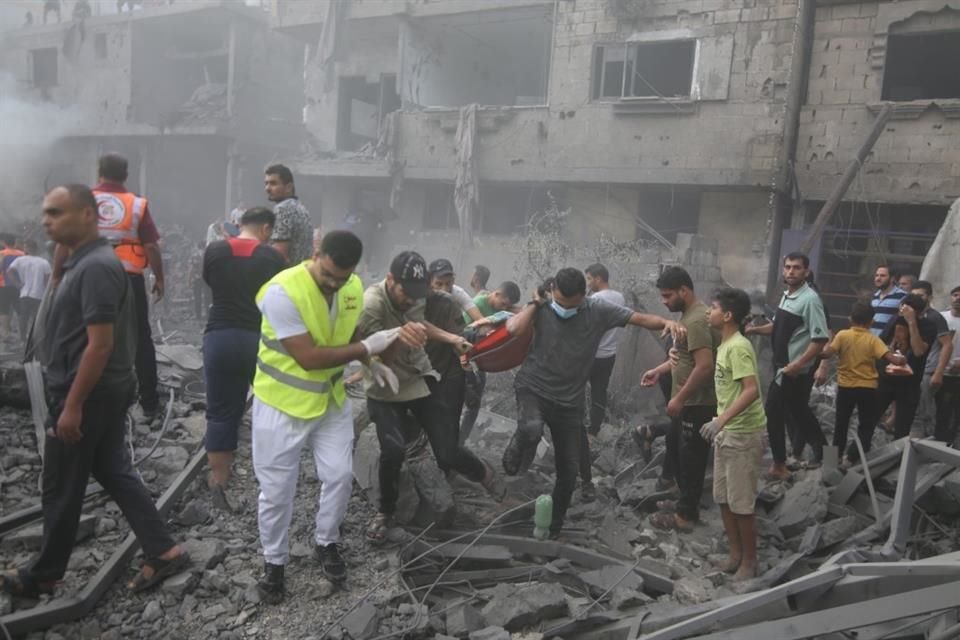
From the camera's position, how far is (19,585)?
326 cm

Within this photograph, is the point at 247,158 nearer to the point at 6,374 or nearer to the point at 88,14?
the point at 88,14

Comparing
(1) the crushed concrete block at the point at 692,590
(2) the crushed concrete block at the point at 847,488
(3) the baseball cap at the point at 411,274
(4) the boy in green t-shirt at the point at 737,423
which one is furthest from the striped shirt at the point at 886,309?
(3) the baseball cap at the point at 411,274

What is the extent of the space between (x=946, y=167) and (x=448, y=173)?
947 cm

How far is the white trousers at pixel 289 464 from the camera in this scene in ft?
11.0

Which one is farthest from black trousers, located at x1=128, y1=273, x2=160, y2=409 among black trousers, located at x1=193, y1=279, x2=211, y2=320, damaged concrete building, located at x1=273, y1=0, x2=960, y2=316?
damaged concrete building, located at x1=273, y1=0, x2=960, y2=316

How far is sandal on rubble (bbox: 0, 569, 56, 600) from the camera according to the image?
3258 mm

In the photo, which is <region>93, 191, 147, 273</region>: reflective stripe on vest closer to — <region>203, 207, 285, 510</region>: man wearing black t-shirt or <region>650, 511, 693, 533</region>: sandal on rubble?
<region>203, 207, 285, 510</region>: man wearing black t-shirt

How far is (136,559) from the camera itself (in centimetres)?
376

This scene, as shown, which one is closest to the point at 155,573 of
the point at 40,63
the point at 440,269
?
the point at 440,269

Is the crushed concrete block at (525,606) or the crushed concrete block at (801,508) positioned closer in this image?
the crushed concrete block at (525,606)

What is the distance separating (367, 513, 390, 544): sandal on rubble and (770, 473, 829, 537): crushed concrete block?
9.82ft

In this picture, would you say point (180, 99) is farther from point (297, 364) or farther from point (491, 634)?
point (491, 634)

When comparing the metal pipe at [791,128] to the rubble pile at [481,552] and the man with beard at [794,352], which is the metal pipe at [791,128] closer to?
the man with beard at [794,352]

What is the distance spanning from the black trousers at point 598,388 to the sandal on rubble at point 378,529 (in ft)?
11.3
